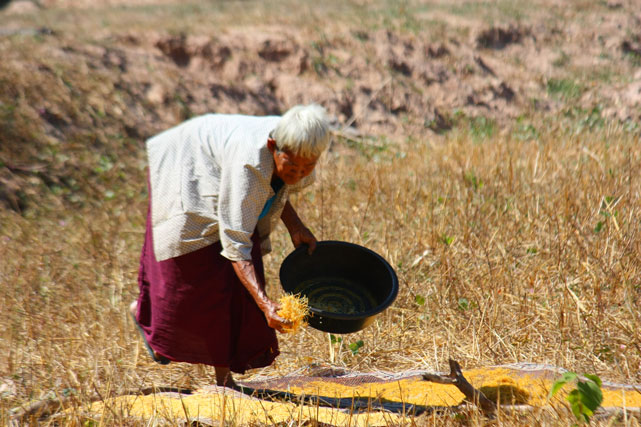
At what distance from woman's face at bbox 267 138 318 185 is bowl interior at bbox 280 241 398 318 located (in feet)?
1.88

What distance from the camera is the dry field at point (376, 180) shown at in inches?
122

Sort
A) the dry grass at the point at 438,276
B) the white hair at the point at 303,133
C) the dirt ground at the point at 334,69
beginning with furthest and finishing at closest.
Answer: the dirt ground at the point at 334,69, the dry grass at the point at 438,276, the white hair at the point at 303,133

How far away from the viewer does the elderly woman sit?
2297 mm

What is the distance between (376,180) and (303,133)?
2.82m

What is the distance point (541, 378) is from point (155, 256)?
1.84 metres

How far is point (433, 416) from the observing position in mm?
2197

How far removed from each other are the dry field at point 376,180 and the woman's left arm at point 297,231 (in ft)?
2.67

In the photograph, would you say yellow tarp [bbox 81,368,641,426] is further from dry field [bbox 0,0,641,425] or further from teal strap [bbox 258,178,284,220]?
teal strap [bbox 258,178,284,220]

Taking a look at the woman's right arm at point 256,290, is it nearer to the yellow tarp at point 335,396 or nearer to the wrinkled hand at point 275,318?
the wrinkled hand at point 275,318

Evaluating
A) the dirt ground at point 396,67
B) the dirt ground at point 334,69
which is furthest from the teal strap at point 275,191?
the dirt ground at point 396,67

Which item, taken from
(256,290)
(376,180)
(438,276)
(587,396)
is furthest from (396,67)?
(587,396)

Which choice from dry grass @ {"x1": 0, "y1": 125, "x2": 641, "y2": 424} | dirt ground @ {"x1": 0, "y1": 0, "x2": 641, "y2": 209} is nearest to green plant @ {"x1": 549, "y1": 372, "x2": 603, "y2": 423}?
dry grass @ {"x1": 0, "y1": 125, "x2": 641, "y2": 424}

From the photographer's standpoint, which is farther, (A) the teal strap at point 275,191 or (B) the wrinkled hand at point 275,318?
(A) the teal strap at point 275,191

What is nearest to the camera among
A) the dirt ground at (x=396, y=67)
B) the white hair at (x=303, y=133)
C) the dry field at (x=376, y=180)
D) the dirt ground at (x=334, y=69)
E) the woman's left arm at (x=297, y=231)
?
the white hair at (x=303, y=133)
